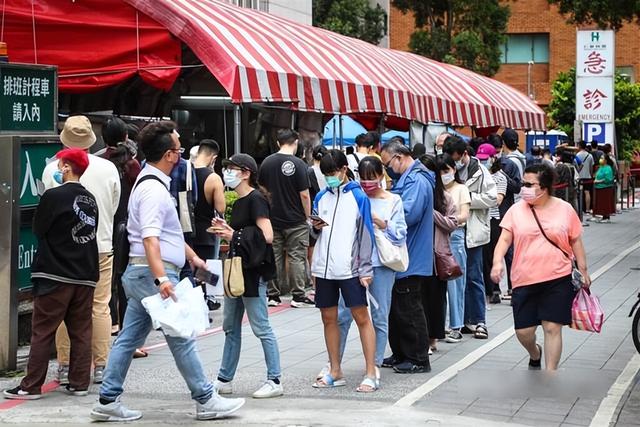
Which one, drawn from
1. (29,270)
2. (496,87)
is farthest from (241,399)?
(496,87)

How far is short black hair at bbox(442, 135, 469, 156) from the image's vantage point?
37.3 feet

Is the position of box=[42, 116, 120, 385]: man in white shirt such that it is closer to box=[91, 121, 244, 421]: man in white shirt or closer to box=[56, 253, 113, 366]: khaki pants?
box=[56, 253, 113, 366]: khaki pants

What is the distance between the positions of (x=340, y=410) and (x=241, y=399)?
2.31 feet

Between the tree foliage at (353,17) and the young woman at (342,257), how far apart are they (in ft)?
110

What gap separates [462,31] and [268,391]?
3425 centimetres

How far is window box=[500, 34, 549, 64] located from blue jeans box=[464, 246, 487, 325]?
49.1m

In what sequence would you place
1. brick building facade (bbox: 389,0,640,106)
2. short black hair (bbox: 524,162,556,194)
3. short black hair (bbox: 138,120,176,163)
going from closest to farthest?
short black hair (bbox: 138,120,176,163)
short black hair (bbox: 524,162,556,194)
brick building facade (bbox: 389,0,640,106)

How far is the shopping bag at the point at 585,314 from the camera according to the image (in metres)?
8.56

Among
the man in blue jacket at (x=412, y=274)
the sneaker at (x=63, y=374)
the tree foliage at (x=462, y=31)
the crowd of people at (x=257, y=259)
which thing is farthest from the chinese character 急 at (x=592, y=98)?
the sneaker at (x=63, y=374)

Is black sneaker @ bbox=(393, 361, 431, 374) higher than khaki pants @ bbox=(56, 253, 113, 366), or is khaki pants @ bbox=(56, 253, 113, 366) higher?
khaki pants @ bbox=(56, 253, 113, 366)

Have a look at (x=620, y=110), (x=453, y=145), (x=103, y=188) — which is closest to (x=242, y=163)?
(x=103, y=188)

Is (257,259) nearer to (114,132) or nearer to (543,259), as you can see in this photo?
(543,259)

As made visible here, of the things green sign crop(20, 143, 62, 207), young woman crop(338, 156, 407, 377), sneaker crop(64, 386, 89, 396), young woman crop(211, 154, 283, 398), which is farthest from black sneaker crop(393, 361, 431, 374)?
green sign crop(20, 143, 62, 207)

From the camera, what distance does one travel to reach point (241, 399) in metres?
7.76
